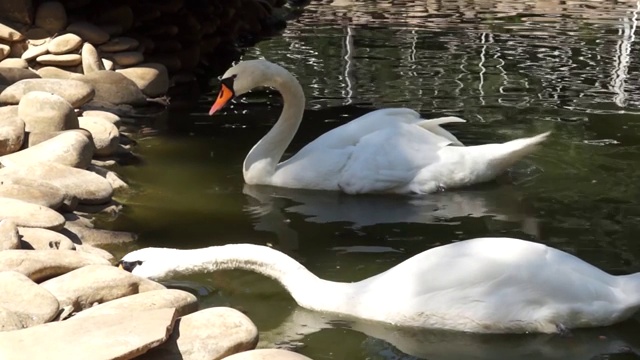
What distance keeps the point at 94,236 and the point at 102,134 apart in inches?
75.4

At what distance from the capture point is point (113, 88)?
9.13 meters

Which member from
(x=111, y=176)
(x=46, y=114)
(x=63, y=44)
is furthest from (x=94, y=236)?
(x=63, y=44)

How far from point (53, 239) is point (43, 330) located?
4.35 ft

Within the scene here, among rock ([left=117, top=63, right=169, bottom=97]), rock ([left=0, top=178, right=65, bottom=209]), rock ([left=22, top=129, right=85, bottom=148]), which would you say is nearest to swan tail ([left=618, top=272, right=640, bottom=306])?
rock ([left=0, top=178, right=65, bottom=209])

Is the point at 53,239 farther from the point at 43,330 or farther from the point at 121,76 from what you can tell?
the point at 121,76

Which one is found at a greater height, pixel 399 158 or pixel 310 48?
pixel 399 158

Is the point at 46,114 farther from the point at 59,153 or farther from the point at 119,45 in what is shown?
the point at 119,45

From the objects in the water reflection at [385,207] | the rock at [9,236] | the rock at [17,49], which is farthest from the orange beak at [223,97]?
the rock at [17,49]

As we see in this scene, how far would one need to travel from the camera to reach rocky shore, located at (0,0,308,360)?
361 cm

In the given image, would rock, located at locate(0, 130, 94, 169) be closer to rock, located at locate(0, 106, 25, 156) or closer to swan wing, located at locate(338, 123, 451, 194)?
rock, located at locate(0, 106, 25, 156)

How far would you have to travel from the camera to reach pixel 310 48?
43.1 feet

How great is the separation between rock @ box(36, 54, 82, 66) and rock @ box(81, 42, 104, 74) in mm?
78

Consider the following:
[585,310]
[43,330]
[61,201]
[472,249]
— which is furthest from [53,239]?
[585,310]

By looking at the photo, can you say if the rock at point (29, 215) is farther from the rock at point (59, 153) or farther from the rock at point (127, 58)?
the rock at point (127, 58)
